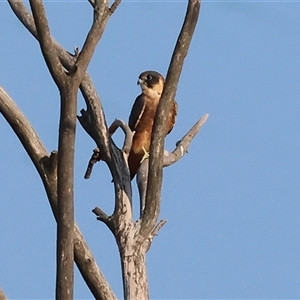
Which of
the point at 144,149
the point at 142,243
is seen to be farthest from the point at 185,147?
the point at 142,243

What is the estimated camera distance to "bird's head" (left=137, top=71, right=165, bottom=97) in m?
7.15

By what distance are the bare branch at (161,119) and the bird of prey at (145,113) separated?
41.5 inches

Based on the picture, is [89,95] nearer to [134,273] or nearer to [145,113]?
[134,273]

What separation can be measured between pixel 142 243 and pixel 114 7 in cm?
163

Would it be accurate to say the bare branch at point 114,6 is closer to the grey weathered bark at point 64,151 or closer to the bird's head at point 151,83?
the grey weathered bark at point 64,151

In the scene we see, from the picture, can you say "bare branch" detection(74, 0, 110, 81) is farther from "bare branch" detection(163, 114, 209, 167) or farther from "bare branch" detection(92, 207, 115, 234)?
"bare branch" detection(163, 114, 209, 167)

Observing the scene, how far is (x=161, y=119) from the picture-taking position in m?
5.07

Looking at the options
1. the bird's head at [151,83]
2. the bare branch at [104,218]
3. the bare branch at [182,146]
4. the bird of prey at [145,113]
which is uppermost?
the bird's head at [151,83]

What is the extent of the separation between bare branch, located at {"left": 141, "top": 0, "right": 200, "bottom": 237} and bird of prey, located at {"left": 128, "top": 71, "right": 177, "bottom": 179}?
3.46 ft

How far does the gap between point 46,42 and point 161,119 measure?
3.64 feet

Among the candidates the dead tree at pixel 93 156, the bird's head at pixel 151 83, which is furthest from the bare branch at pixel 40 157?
the bird's head at pixel 151 83

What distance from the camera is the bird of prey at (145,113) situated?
6.45 meters

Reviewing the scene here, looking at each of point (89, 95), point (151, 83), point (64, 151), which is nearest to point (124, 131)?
point (89, 95)

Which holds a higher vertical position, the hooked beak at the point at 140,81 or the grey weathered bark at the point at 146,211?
the hooked beak at the point at 140,81
